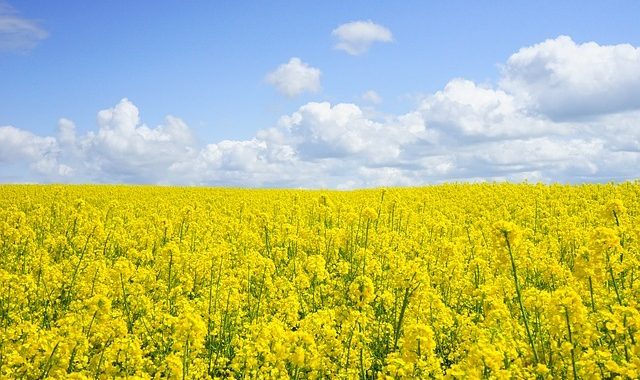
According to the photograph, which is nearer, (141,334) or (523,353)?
(523,353)

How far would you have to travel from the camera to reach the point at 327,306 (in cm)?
832

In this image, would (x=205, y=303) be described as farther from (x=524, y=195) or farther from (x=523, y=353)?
(x=524, y=195)

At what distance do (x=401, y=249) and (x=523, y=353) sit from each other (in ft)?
17.6

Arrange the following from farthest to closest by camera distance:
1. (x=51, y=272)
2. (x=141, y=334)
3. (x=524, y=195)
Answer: (x=524, y=195) < (x=51, y=272) < (x=141, y=334)

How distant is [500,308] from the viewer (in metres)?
6.00

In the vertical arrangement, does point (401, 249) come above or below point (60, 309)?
above

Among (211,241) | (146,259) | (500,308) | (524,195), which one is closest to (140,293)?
(146,259)

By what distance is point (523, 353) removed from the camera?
5.65 meters

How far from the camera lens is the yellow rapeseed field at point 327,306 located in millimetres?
4910

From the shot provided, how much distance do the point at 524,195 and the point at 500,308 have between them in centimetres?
1724

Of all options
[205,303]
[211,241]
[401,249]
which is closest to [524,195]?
[401,249]

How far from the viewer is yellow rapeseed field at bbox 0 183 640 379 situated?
491cm

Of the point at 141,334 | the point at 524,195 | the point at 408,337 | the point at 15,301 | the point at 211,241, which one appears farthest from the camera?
the point at 524,195

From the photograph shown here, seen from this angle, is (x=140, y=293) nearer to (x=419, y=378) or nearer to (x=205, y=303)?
(x=205, y=303)
